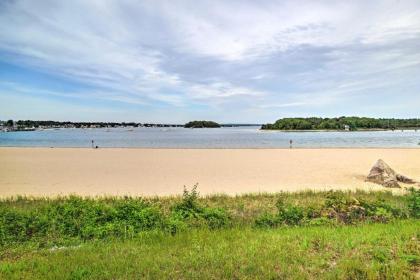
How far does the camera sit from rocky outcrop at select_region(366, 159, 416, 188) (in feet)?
52.5

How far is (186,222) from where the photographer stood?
25.6 feet

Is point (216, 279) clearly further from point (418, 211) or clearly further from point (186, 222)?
point (418, 211)

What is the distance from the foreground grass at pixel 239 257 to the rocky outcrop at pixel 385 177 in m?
10.2

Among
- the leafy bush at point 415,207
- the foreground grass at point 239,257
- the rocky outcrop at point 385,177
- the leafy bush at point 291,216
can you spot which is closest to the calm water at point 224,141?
the rocky outcrop at point 385,177

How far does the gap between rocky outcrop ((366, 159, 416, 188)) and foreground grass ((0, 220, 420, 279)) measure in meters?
10.2

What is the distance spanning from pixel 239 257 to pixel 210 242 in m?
0.94

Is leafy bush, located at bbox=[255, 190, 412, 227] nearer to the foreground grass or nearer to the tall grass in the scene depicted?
the tall grass

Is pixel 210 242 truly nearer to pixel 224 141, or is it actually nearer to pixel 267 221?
pixel 267 221

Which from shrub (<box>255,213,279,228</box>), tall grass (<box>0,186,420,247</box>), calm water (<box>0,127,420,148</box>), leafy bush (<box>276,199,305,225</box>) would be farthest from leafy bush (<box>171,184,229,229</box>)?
calm water (<box>0,127,420,148</box>)

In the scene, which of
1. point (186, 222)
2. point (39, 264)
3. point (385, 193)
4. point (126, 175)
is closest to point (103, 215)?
point (186, 222)

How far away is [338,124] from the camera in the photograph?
150 meters

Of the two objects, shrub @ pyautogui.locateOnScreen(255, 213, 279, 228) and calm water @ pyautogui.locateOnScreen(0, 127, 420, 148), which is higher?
shrub @ pyautogui.locateOnScreen(255, 213, 279, 228)

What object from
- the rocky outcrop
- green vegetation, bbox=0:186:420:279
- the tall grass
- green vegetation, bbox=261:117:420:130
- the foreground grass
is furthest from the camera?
green vegetation, bbox=261:117:420:130

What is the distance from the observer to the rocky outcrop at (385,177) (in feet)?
52.5
